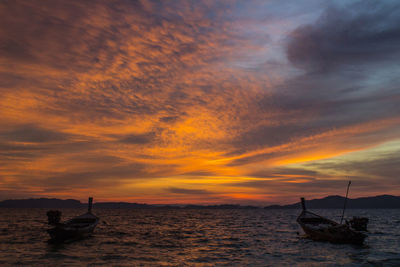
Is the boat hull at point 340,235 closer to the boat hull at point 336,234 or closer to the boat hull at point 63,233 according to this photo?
the boat hull at point 336,234

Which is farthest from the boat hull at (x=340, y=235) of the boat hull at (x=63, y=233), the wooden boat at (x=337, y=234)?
the boat hull at (x=63, y=233)

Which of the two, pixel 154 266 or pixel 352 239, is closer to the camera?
pixel 154 266

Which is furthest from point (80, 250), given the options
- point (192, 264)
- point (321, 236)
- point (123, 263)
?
point (321, 236)

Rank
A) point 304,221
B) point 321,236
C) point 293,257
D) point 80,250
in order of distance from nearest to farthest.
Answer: point 293,257, point 80,250, point 321,236, point 304,221

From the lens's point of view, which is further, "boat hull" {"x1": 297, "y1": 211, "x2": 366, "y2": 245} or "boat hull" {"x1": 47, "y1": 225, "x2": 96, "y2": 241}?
"boat hull" {"x1": 47, "y1": 225, "x2": 96, "y2": 241}

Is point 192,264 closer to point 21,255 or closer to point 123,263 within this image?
point 123,263

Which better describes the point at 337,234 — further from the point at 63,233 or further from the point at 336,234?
the point at 63,233

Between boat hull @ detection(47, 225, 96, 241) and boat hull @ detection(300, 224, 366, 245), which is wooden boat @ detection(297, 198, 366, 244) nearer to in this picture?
boat hull @ detection(300, 224, 366, 245)

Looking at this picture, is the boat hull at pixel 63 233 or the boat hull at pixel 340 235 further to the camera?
the boat hull at pixel 63 233

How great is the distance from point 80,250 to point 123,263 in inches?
375

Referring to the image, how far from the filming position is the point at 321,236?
38.1m

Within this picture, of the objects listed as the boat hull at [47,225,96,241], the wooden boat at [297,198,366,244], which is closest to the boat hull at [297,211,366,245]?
the wooden boat at [297,198,366,244]

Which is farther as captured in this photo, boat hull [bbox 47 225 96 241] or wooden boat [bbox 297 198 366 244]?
boat hull [bbox 47 225 96 241]

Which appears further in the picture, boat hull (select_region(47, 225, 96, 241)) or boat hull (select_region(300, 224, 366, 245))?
boat hull (select_region(47, 225, 96, 241))
